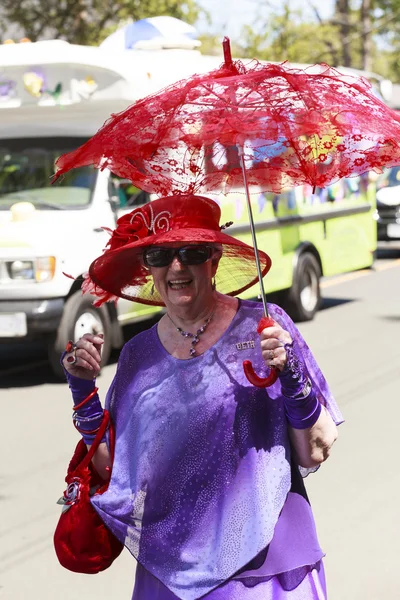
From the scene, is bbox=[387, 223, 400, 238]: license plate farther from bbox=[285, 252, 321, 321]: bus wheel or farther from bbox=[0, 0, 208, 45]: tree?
bbox=[0, 0, 208, 45]: tree

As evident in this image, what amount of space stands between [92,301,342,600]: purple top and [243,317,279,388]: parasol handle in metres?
0.07

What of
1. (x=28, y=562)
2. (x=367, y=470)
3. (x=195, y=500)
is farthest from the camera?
(x=367, y=470)

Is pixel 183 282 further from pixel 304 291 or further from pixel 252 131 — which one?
pixel 304 291

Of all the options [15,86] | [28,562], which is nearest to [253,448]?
[28,562]

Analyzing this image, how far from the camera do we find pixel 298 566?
9.37 ft

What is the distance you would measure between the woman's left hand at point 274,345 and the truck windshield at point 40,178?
683 centimetres

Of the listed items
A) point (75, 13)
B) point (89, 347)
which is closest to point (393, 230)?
point (75, 13)

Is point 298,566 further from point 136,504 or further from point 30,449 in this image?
point 30,449

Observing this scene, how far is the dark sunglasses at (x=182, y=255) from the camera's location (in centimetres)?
295

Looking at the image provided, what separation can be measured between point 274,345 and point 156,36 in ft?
29.0

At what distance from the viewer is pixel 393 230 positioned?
18.8 metres

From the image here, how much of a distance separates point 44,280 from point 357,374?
2.62m

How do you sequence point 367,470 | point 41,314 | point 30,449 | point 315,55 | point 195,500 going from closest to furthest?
point 195,500
point 367,470
point 30,449
point 41,314
point 315,55

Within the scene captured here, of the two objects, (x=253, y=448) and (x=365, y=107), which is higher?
(x=365, y=107)
